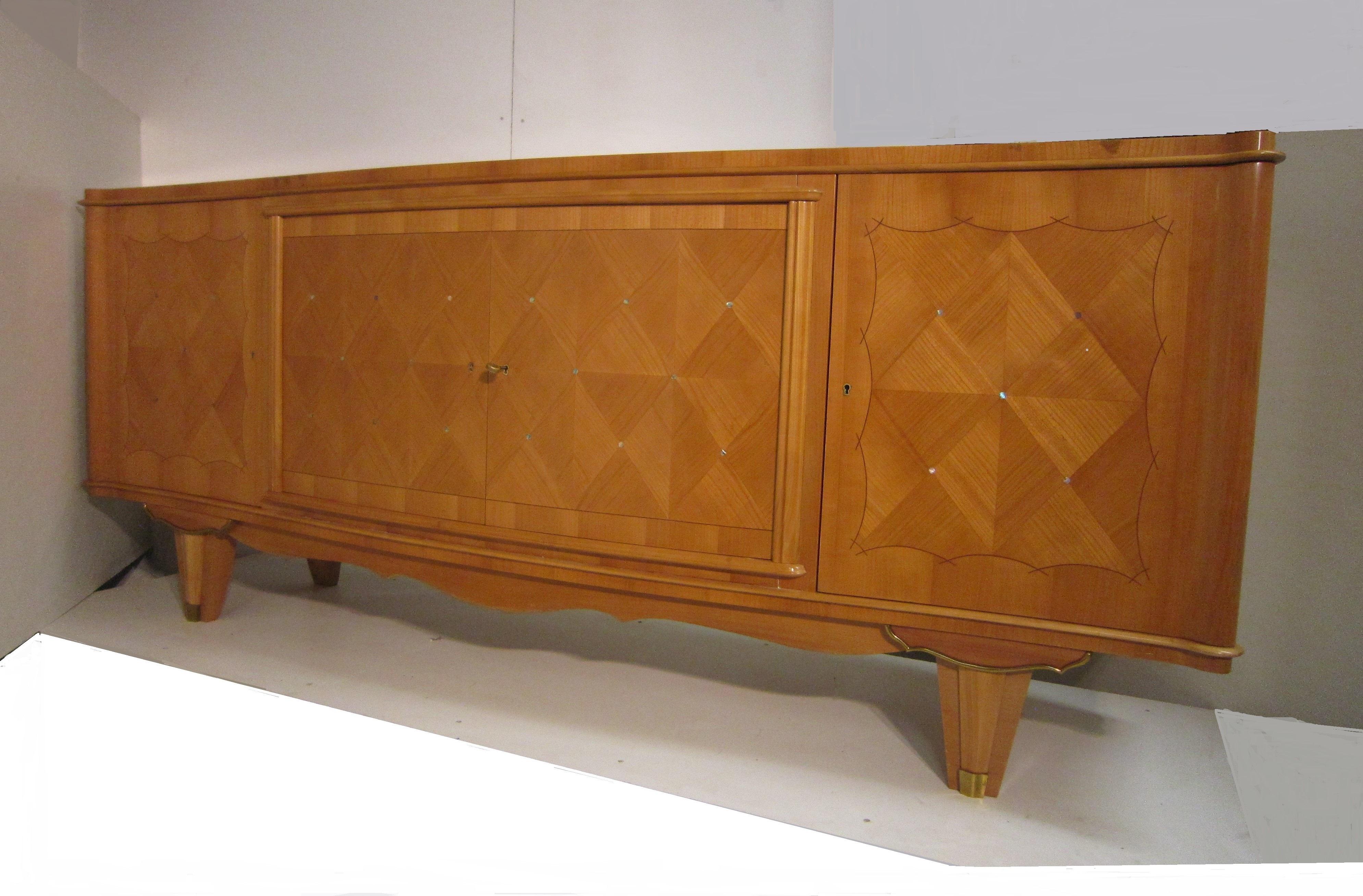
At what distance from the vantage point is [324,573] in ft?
8.25

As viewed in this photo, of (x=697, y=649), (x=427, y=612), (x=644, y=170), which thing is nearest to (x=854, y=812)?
(x=697, y=649)

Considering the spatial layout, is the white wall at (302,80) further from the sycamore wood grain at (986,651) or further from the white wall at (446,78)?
the sycamore wood grain at (986,651)

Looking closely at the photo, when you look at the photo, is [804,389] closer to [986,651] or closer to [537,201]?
[986,651]

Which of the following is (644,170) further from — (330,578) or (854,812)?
(330,578)

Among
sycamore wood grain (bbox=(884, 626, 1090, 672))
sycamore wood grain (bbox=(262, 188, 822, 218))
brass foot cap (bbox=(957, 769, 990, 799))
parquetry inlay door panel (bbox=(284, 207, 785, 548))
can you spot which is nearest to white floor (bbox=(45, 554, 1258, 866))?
brass foot cap (bbox=(957, 769, 990, 799))

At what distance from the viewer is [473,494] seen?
171 centimetres

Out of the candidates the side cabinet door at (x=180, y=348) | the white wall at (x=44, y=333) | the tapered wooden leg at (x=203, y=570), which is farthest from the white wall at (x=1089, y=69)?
the white wall at (x=44, y=333)

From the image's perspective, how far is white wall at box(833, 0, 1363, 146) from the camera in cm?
170

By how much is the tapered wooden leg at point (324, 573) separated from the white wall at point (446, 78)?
1.28 metres

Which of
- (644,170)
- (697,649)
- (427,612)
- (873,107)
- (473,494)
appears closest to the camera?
(644,170)

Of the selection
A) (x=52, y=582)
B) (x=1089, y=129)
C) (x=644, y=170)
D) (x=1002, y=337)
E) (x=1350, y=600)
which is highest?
(x=1089, y=129)

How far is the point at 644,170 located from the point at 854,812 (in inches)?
49.8

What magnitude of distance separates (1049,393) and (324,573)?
2.20 meters

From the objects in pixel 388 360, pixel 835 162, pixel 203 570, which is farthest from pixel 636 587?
pixel 203 570
